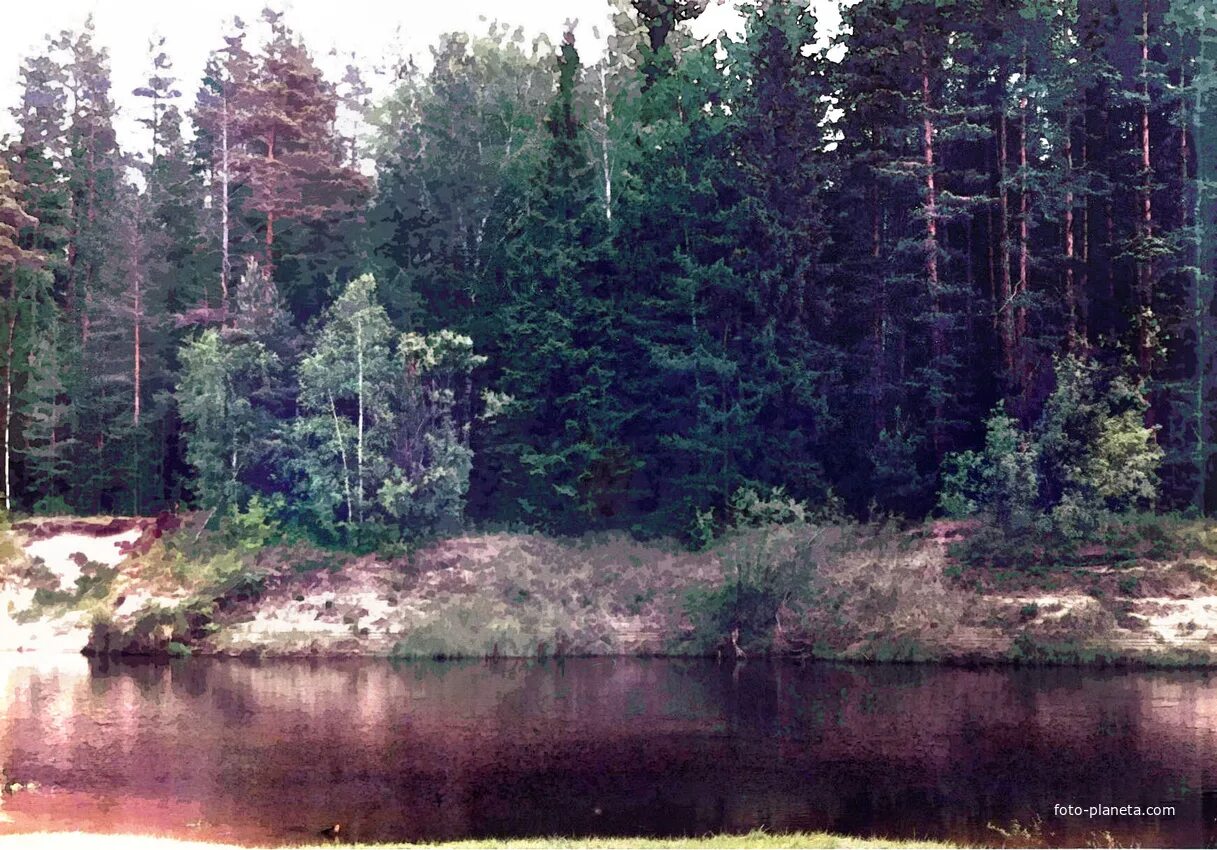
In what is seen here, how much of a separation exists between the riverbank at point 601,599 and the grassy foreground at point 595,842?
21.5 m

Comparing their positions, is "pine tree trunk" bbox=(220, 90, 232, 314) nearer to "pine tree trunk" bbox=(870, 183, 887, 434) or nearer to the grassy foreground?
"pine tree trunk" bbox=(870, 183, 887, 434)

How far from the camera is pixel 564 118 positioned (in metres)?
55.1

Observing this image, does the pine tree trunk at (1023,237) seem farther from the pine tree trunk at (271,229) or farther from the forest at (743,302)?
the pine tree trunk at (271,229)

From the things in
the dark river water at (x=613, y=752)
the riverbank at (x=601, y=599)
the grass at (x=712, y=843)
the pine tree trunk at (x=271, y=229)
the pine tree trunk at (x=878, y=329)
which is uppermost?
the pine tree trunk at (x=271, y=229)

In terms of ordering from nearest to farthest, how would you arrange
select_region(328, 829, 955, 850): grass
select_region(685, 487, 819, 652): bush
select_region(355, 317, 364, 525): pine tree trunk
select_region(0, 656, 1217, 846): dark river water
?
1. select_region(328, 829, 955, 850): grass
2. select_region(0, 656, 1217, 846): dark river water
3. select_region(685, 487, 819, 652): bush
4. select_region(355, 317, 364, 525): pine tree trunk

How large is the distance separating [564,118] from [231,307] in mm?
16742

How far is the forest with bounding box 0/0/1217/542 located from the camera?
165ft

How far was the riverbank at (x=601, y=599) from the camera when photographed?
41406 millimetres

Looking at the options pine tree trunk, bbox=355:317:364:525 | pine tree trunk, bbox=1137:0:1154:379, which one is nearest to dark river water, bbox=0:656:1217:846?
pine tree trunk, bbox=355:317:364:525

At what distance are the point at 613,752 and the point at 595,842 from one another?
7.73 metres

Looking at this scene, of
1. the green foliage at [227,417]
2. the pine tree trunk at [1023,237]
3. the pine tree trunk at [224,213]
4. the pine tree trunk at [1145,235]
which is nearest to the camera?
the pine tree trunk at [1145,235]

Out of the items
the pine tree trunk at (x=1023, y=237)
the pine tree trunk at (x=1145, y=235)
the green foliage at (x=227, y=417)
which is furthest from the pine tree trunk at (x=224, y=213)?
the pine tree trunk at (x=1145, y=235)

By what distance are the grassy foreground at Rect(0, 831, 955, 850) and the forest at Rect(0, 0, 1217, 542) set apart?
27.9 m

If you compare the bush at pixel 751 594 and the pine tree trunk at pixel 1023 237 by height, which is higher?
the pine tree trunk at pixel 1023 237
